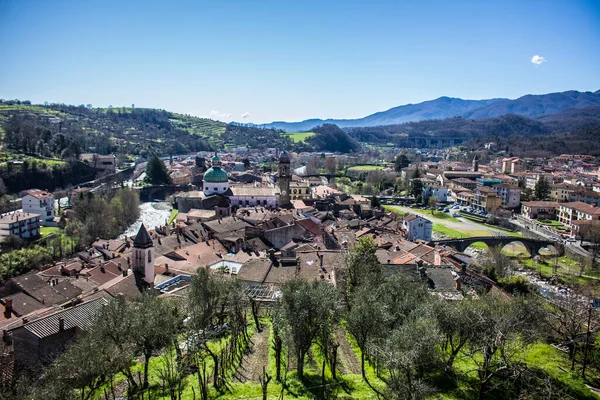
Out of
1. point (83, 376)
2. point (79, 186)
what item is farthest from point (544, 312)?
point (79, 186)

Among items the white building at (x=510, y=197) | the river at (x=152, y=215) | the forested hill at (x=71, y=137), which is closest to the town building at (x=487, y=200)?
the white building at (x=510, y=197)

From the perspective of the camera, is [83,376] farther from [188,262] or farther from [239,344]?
[188,262]

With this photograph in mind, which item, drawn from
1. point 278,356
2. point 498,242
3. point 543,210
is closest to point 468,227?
point 498,242

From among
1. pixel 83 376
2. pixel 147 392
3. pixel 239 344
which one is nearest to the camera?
pixel 83 376

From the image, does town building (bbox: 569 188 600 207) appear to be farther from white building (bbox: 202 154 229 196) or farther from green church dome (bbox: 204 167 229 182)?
green church dome (bbox: 204 167 229 182)

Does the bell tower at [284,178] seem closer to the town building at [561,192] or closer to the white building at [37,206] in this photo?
the white building at [37,206]

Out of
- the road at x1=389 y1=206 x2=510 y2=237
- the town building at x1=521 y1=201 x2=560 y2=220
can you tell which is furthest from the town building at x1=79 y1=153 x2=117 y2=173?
the town building at x1=521 y1=201 x2=560 y2=220

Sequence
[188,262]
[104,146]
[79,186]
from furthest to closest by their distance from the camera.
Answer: [104,146] < [79,186] < [188,262]
